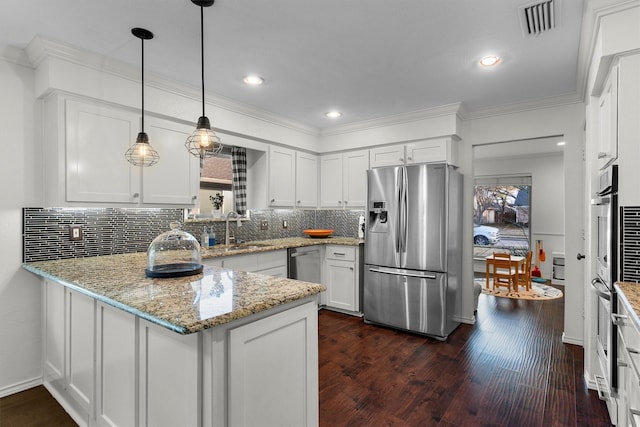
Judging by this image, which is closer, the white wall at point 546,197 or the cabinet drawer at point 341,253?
the cabinet drawer at point 341,253

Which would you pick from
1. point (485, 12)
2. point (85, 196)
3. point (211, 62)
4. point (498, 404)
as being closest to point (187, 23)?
point (211, 62)

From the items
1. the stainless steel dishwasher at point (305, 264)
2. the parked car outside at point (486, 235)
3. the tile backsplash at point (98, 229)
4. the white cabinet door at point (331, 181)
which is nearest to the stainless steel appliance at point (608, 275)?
the stainless steel dishwasher at point (305, 264)

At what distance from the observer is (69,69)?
2.44 meters

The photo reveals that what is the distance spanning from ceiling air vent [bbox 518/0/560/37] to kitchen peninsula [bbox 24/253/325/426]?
6.64ft

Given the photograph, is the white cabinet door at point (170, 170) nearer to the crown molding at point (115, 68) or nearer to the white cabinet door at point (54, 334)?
Result: the crown molding at point (115, 68)

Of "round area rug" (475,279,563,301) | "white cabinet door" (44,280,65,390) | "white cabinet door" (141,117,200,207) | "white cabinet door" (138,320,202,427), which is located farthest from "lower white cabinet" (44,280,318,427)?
"round area rug" (475,279,563,301)

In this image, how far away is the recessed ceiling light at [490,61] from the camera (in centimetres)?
256

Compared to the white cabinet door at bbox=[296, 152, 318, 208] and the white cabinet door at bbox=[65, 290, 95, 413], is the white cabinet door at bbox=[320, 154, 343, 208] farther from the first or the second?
the white cabinet door at bbox=[65, 290, 95, 413]

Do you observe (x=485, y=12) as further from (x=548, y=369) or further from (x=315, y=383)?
(x=548, y=369)

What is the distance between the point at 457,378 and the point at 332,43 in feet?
8.94

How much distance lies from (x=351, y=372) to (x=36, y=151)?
3.04 m

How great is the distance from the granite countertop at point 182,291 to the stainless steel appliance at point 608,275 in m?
1.61

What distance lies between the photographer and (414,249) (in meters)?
3.59

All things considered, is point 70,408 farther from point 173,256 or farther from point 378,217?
point 378,217
